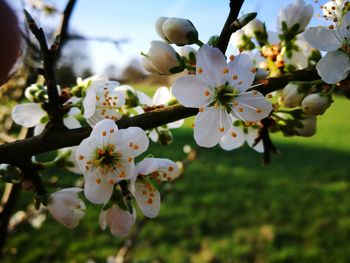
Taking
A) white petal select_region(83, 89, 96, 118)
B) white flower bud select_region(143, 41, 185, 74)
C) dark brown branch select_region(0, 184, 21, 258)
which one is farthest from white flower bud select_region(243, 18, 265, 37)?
dark brown branch select_region(0, 184, 21, 258)

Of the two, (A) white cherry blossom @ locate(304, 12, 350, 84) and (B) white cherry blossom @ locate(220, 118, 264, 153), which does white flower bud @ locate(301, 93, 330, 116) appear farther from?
(B) white cherry blossom @ locate(220, 118, 264, 153)

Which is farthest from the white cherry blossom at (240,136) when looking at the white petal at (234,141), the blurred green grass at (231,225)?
the blurred green grass at (231,225)

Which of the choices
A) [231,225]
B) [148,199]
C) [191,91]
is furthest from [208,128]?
[231,225]

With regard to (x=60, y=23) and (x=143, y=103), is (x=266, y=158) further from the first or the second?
(x=60, y=23)

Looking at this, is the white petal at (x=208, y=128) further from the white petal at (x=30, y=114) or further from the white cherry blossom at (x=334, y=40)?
the white petal at (x=30, y=114)

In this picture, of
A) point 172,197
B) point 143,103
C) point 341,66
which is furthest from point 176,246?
point 341,66

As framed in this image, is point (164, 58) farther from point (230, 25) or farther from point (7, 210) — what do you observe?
point (7, 210)
